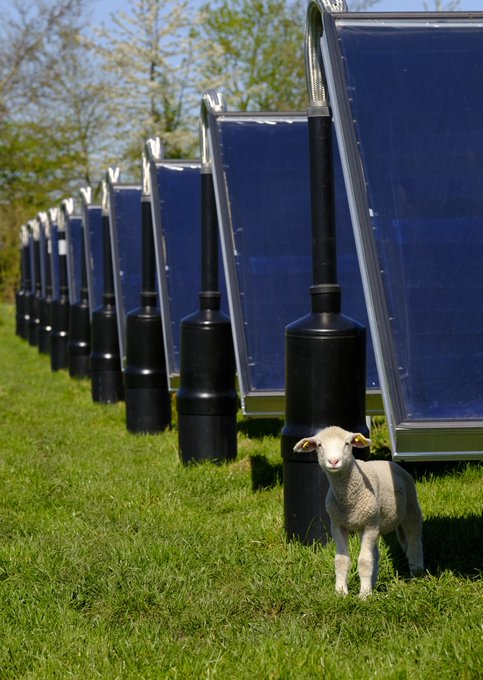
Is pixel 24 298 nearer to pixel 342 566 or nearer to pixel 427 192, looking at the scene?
pixel 427 192

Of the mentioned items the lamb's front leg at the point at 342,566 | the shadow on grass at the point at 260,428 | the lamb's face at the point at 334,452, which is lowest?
the shadow on grass at the point at 260,428

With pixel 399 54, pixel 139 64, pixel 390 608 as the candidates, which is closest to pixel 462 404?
pixel 390 608

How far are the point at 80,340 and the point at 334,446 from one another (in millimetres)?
11631

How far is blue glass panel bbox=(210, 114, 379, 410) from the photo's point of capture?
24.0 feet

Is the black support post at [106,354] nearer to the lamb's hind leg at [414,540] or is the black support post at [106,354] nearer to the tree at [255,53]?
the lamb's hind leg at [414,540]

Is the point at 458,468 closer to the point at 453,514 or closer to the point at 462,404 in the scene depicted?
the point at 453,514

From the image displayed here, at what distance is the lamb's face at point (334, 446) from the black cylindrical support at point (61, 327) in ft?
44.4

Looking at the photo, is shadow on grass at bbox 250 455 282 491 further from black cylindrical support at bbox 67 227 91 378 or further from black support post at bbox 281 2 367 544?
black cylindrical support at bbox 67 227 91 378

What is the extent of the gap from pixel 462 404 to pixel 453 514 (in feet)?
5.60

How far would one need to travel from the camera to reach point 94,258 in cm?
1505

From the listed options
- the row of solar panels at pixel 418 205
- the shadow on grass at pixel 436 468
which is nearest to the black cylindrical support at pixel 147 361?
the shadow on grass at pixel 436 468

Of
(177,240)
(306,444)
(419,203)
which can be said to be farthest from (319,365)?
(177,240)

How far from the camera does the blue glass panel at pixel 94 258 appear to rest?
14.8 m

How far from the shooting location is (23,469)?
8430mm
